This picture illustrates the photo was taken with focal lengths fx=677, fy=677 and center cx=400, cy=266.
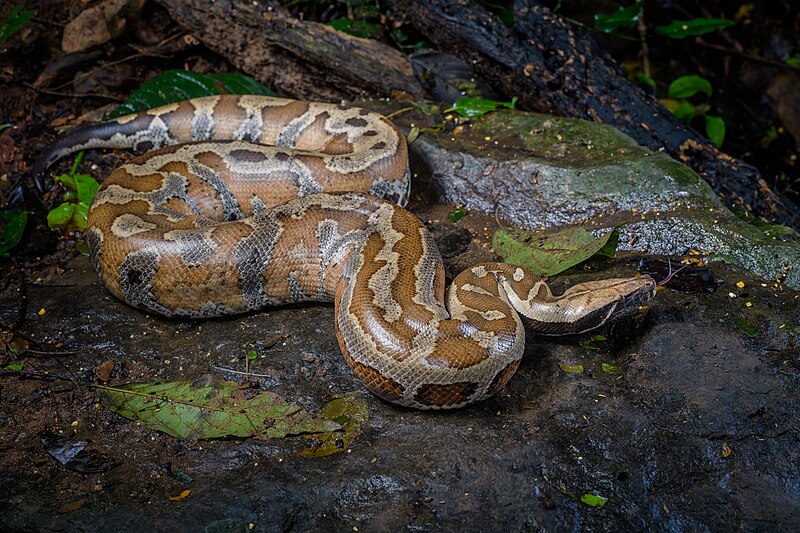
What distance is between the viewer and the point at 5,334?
6.09 m

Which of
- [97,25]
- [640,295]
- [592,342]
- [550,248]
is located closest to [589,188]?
[550,248]

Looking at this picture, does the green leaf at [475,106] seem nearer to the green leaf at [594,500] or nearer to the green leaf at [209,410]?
the green leaf at [209,410]

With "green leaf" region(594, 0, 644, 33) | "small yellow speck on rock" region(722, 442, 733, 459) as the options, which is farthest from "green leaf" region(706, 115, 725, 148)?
"small yellow speck on rock" region(722, 442, 733, 459)

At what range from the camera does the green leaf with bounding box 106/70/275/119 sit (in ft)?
30.4

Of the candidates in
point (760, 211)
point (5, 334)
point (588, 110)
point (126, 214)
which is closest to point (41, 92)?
point (126, 214)

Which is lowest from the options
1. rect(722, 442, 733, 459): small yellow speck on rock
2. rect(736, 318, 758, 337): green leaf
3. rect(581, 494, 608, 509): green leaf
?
rect(581, 494, 608, 509): green leaf

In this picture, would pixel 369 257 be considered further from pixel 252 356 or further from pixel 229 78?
pixel 229 78

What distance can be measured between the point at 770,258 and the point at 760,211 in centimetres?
244

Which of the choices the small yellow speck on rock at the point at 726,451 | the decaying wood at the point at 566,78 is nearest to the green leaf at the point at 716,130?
the decaying wood at the point at 566,78

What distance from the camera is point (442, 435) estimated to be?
4941 mm

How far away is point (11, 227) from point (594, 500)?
651 cm

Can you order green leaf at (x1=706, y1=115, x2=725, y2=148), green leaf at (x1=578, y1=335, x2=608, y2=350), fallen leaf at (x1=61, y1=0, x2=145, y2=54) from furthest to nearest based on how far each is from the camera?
green leaf at (x1=706, y1=115, x2=725, y2=148) → fallen leaf at (x1=61, y1=0, x2=145, y2=54) → green leaf at (x1=578, y1=335, x2=608, y2=350)

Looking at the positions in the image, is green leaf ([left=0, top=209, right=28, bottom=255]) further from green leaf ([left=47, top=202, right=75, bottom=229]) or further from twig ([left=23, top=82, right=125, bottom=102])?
twig ([left=23, top=82, right=125, bottom=102])

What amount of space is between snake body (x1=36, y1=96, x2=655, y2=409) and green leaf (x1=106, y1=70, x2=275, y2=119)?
463mm
